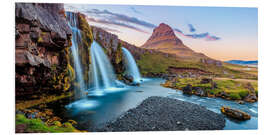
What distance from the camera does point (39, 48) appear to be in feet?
16.6

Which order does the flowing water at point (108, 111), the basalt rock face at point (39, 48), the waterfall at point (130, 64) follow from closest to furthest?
the basalt rock face at point (39, 48) → the flowing water at point (108, 111) → the waterfall at point (130, 64)

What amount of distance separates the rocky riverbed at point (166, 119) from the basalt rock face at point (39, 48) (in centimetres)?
324

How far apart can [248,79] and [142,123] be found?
5.83 meters

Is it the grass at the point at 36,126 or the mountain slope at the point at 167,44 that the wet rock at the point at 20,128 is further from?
the mountain slope at the point at 167,44

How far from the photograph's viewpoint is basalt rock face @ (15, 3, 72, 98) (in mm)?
4160

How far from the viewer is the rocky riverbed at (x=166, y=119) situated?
15.8 feet

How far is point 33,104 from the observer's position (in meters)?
4.91

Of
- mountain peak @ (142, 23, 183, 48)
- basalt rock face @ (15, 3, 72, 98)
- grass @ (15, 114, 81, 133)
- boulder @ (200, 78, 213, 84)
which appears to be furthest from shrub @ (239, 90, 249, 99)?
basalt rock face @ (15, 3, 72, 98)

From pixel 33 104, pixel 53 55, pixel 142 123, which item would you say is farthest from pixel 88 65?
pixel 142 123

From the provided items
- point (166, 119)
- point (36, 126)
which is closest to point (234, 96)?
point (166, 119)

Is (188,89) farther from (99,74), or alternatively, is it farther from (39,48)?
(39,48)

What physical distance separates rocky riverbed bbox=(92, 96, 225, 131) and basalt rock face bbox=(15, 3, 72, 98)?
10.6 ft

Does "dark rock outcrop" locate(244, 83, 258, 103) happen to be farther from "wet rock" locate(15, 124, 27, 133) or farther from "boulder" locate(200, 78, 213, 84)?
"wet rock" locate(15, 124, 27, 133)

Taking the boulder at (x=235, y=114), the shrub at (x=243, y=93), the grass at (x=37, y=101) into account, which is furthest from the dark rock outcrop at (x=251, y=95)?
the grass at (x=37, y=101)
